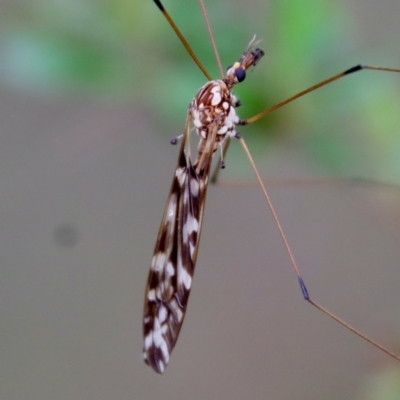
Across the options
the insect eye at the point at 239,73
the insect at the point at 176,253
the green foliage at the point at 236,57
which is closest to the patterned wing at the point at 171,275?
the insect at the point at 176,253

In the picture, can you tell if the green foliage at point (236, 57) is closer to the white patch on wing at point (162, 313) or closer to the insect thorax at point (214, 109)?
the insect thorax at point (214, 109)

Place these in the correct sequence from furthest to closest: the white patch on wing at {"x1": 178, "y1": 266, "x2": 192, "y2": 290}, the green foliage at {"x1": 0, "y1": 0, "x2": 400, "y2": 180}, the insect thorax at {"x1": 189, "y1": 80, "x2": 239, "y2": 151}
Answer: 1. the green foliage at {"x1": 0, "y1": 0, "x2": 400, "y2": 180}
2. the insect thorax at {"x1": 189, "y1": 80, "x2": 239, "y2": 151}
3. the white patch on wing at {"x1": 178, "y1": 266, "x2": 192, "y2": 290}

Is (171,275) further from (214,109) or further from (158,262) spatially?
(214,109)

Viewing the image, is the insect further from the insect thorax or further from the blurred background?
the blurred background

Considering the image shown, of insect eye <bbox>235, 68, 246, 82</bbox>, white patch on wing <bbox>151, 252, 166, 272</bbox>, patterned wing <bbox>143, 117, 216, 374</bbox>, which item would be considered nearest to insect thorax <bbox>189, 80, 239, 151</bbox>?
insect eye <bbox>235, 68, 246, 82</bbox>

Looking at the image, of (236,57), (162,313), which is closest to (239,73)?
(236,57)

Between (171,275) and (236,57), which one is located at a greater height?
(236,57)

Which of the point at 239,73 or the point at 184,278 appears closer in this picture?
the point at 184,278
